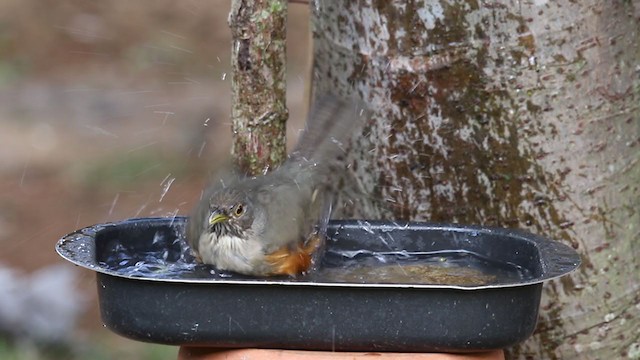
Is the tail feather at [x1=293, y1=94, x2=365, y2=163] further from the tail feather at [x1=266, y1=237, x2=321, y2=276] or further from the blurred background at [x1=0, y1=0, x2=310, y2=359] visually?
the blurred background at [x1=0, y1=0, x2=310, y2=359]

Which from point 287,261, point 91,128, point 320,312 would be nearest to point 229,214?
point 287,261

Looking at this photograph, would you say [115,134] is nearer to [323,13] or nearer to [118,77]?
[118,77]

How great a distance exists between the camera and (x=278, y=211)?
3654 mm

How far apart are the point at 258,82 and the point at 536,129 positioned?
98 centimetres

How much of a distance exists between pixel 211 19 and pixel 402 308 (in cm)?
827

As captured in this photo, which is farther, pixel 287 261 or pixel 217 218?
pixel 217 218

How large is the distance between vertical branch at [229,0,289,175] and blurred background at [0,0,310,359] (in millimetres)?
2977

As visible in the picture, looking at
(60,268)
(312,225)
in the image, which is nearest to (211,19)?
(60,268)

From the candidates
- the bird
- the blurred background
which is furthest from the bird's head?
the blurred background

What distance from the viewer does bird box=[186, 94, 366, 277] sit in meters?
3.52

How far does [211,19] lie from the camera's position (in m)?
11.0

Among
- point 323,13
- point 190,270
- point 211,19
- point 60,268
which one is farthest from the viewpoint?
point 211,19

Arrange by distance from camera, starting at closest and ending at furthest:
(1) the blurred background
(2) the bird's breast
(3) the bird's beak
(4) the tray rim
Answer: (4) the tray rim
(2) the bird's breast
(3) the bird's beak
(1) the blurred background

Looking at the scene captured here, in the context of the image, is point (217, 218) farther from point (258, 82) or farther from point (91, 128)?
point (91, 128)
